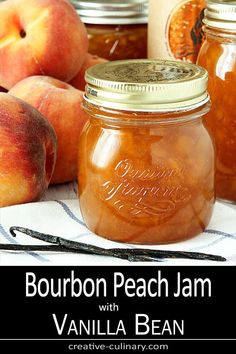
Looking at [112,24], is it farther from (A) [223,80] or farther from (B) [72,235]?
(B) [72,235]

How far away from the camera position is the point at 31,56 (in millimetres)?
1323

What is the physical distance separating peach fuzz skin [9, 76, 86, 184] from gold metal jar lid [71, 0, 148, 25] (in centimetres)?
26

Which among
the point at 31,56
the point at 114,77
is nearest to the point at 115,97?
the point at 114,77

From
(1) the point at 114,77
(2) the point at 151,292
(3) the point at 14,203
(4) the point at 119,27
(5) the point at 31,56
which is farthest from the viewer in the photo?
(4) the point at 119,27

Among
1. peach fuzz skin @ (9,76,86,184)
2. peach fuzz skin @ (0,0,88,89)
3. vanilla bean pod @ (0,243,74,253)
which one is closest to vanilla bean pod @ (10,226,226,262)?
vanilla bean pod @ (0,243,74,253)

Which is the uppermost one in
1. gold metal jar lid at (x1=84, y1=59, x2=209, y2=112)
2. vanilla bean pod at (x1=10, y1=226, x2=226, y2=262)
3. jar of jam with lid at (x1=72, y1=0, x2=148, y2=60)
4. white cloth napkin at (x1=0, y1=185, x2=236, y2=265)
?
gold metal jar lid at (x1=84, y1=59, x2=209, y2=112)

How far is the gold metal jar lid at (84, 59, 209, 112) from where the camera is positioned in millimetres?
999

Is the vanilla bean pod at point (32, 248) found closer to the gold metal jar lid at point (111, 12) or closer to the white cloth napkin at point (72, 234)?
the white cloth napkin at point (72, 234)

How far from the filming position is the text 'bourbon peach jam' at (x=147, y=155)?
1006mm

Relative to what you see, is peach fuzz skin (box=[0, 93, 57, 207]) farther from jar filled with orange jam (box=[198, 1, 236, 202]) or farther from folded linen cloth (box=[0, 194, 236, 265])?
jar filled with orange jam (box=[198, 1, 236, 202])

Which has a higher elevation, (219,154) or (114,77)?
(114,77)

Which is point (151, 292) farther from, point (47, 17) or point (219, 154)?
point (47, 17)

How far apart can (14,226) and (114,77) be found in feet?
0.70

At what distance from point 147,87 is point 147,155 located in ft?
0.25
